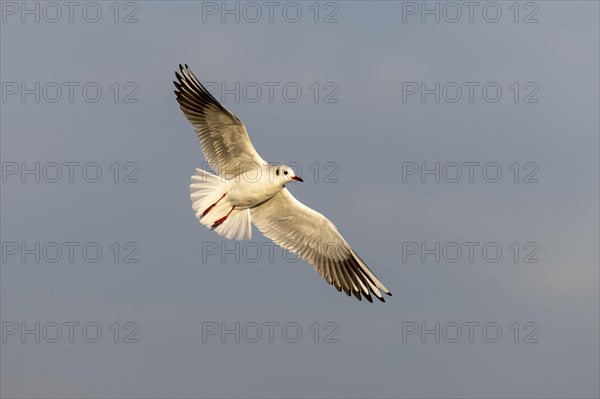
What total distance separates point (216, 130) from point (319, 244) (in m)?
2.00

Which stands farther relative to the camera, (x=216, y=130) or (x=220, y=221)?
(x=220, y=221)

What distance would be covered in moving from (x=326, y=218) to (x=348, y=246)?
481 mm

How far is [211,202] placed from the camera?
37.4ft

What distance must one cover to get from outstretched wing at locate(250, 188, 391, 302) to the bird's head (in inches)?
30.0

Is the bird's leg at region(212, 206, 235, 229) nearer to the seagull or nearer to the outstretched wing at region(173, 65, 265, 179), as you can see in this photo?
the seagull

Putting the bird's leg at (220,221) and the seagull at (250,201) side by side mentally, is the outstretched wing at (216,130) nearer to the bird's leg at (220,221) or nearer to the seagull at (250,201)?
the seagull at (250,201)

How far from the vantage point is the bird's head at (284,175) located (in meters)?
10.9

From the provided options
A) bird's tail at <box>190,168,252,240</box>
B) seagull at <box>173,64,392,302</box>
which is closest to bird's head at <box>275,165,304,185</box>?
seagull at <box>173,64,392,302</box>

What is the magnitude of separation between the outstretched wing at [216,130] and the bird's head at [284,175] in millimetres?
300

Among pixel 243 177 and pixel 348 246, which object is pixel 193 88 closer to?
pixel 243 177

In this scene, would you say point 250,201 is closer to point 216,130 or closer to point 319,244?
point 216,130

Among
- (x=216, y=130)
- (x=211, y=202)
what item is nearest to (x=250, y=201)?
(x=211, y=202)

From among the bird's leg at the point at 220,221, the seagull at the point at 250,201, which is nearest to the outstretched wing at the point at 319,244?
the seagull at the point at 250,201

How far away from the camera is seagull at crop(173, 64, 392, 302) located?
1104 cm
